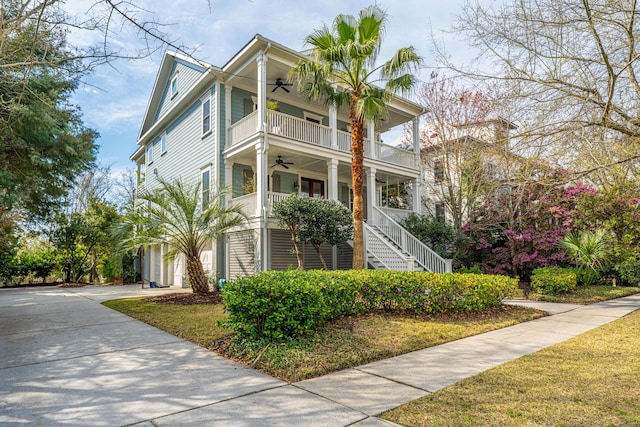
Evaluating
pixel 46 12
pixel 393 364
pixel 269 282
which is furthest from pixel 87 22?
pixel 393 364

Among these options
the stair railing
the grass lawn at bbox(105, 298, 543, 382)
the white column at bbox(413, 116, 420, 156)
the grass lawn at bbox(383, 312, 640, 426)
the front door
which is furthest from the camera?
the white column at bbox(413, 116, 420, 156)

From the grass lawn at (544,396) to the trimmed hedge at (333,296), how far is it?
2230 mm

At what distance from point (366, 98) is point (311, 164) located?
19.2 ft

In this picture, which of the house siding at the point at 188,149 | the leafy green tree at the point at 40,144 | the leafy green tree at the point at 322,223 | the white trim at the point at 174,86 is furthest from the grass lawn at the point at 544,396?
the white trim at the point at 174,86

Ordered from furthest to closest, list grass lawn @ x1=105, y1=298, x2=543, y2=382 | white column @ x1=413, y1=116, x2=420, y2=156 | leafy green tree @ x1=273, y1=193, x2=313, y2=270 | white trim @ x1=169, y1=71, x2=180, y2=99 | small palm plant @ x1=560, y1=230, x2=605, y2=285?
1. white trim @ x1=169, y1=71, x2=180, y2=99
2. white column @ x1=413, y1=116, x2=420, y2=156
3. small palm plant @ x1=560, y1=230, x2=605, y2=285
4. leafy green tree @ x1=273, y1=193, x2=313, y2=270
5. grass lawn @ x1=105, y1=298, x2=543, y2=382

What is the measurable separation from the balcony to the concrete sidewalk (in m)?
7.98

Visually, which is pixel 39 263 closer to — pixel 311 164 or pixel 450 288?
pixel 311 164

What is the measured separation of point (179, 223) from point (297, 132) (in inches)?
204

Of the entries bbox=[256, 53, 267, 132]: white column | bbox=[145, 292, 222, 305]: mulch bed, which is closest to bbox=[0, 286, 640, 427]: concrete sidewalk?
bbox=[145, 292, 222, 305]: mulch bed

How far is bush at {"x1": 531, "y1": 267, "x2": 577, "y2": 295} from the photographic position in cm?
1123

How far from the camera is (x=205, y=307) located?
955 cm

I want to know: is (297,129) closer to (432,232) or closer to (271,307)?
(432,232)

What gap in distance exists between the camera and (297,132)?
13633 millimetres

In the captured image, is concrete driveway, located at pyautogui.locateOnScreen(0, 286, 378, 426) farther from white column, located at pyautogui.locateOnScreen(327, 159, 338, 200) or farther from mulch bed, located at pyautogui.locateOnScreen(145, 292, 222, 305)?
white column, located at pyautogui.locateOnScreen(327, 159, 338, 200)
